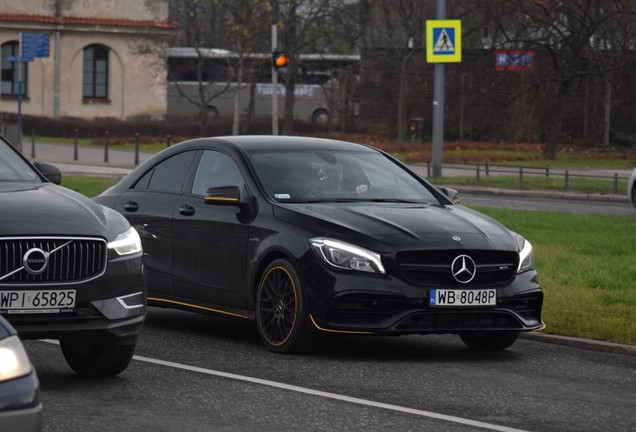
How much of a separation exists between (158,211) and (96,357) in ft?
9.04

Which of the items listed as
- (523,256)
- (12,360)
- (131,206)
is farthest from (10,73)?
(12,360)

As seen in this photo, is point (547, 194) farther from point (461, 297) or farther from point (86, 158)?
point (461, 297)

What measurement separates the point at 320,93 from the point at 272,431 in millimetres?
59756

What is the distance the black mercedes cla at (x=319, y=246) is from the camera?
388 inches

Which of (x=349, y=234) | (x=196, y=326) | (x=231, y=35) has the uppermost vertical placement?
(x=231, y=35)

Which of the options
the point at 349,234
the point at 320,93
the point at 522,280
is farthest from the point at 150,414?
the point at 320,93

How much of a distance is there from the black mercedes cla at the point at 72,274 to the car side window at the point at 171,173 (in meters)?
2.64

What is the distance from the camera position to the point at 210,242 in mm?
11016

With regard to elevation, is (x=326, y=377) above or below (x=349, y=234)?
below

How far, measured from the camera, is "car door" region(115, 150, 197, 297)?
37.7 ft

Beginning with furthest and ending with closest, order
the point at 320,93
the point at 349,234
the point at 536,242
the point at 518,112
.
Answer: the point at 320,93
the point at 518,112
the point at 536,242
the point at 349,234

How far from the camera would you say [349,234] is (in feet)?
32.6

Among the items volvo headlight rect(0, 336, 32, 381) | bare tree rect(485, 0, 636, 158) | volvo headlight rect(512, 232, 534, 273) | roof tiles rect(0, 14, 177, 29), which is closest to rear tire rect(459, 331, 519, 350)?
volvo headlight rect(512, 232, 534, 273)

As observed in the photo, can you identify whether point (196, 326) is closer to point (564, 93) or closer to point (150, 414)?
point (150, 414)
